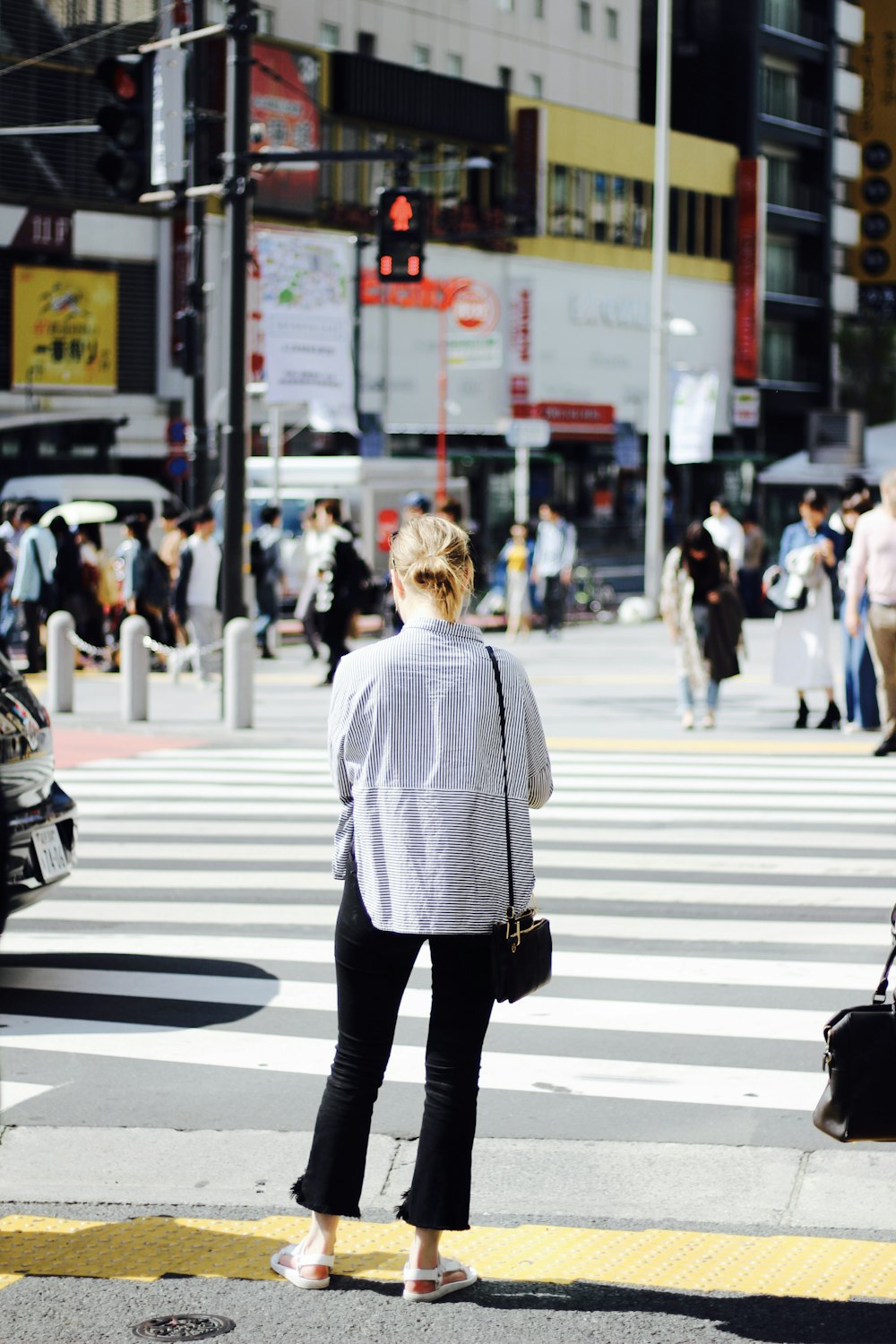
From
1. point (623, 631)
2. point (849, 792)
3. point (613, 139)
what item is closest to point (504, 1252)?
point (849, 792)

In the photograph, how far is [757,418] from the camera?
6088 cm

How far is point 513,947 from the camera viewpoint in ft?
14.1

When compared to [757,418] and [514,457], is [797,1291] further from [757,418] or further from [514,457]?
[757,418]

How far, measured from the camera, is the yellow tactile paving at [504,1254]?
14.8ft

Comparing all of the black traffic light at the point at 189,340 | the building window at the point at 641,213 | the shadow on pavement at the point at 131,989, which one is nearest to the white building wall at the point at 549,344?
the building window at the point at 641,213

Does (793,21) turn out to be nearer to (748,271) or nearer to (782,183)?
(782,183)

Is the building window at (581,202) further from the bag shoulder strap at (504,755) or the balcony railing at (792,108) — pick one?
the bag shoulder strap at (504,755)

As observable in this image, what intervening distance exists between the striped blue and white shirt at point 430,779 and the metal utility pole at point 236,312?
13.2m

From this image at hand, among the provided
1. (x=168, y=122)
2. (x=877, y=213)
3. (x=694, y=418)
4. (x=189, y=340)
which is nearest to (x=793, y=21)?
(x=877, y=213)

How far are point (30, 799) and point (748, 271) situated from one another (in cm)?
5873

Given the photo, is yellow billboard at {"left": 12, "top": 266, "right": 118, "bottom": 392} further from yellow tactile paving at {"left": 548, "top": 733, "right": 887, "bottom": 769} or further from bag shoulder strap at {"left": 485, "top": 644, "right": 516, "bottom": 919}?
bag shoulder strap at {"left": 485, "top": 644, "right": 516, "bottom": 919}

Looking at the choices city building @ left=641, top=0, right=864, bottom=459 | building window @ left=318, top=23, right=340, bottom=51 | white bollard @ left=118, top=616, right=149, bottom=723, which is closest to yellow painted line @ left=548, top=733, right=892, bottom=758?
white bollard @ left=118, top=616, right=149, bottom=723

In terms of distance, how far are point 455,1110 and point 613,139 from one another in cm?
5588

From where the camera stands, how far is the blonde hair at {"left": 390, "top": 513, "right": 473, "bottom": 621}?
4.42 meters
